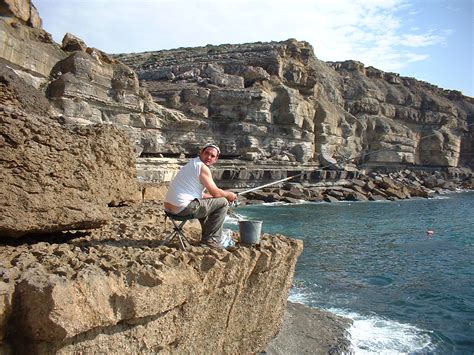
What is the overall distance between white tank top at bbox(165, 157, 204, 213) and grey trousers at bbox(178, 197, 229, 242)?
0.14m

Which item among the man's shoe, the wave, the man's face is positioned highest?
the man's face

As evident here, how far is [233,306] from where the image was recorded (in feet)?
15.2

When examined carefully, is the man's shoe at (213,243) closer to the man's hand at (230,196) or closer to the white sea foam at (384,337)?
the man's hand at (230,196)

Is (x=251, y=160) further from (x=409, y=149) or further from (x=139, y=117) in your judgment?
(x=409, y=149)

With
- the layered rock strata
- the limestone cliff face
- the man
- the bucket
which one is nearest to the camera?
the layered rock strata

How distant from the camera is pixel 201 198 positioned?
195 inches

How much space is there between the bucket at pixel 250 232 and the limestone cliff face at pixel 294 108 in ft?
85.9

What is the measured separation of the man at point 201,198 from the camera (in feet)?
15.8

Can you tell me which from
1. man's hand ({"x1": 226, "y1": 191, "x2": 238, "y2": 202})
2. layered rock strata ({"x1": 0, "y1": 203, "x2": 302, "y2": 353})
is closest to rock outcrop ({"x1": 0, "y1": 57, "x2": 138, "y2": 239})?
layered rock strata ({"x1": 0, "y1": 203, "x2": 302, "y2": 353})

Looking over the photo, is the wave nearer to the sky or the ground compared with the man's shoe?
nearer to the ground

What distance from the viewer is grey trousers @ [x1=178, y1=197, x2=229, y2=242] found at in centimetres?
487

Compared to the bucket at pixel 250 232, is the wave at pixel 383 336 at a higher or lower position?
lower

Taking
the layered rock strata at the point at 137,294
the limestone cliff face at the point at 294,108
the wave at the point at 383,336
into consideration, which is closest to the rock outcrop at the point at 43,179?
the layered rock strata at the point at 137,294

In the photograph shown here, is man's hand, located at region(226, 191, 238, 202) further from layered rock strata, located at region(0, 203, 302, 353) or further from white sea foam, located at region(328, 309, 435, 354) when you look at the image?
white sea foam, located at region(328, 309, 435, 354)
